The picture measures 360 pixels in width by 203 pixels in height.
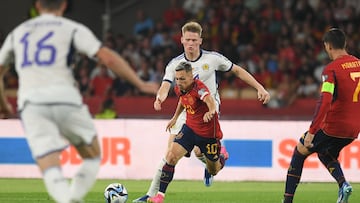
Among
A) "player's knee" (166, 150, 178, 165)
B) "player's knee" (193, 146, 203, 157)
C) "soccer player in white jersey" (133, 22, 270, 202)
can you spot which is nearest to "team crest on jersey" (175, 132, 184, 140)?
"player's knee" (166, 150, 178, 165)

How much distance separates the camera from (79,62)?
2223 centimetres

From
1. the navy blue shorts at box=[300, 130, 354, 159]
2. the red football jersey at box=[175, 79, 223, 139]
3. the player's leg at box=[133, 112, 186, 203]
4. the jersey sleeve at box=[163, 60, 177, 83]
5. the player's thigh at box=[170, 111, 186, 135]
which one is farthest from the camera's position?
the player's thigh at box=[170, 111, 186, 135]

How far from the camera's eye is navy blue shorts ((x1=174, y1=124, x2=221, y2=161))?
10898 mm

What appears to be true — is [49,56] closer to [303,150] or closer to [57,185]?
[57,185]

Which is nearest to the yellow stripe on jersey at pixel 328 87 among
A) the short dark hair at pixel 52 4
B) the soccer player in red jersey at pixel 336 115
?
the soccer player in red jersey at pixel 336 115

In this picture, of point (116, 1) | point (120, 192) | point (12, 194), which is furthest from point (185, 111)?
point (116, 1)

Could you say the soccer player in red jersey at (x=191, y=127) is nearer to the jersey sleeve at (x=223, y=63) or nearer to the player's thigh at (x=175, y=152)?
the player's thigh at (x=175, y=152)

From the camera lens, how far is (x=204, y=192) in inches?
528

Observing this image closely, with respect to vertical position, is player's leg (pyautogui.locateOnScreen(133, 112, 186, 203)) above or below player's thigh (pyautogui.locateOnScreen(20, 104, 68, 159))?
below

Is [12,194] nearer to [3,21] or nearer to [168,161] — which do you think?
[168,161]

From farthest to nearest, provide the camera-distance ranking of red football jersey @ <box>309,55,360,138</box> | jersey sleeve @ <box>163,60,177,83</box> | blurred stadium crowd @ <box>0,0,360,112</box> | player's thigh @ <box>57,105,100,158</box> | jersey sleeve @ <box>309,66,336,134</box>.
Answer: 1. blurred stadium crowd @ <box>0,0,360,112</box>
2. jersey sleeve @ <box>163,60,177,83</box>
3. red football jersey @ <box>309,55,360,138</box>
4. jersey sleeve @ <box>309,66,336,134</box>
5. player's thigh @ <box>57,105,100,158</box>

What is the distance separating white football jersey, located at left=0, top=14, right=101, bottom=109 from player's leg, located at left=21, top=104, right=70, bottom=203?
0.33 feet

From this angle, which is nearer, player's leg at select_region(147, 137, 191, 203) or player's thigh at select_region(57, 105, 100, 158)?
player's thigh at select_region(57, 105, 100, 158)

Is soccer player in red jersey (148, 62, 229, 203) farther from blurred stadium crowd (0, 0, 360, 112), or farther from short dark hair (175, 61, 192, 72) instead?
blurred stadium crowd (0, 0, 360, 112)
